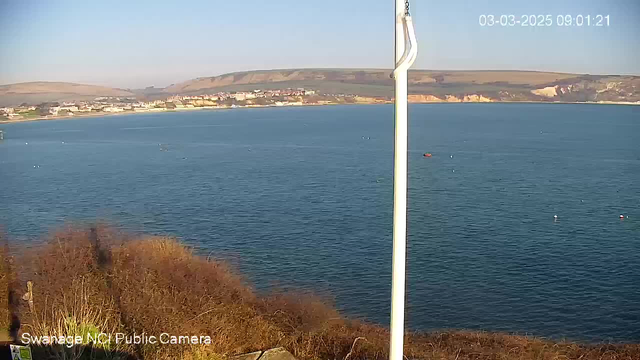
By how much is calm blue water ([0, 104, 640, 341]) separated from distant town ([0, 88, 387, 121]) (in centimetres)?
134

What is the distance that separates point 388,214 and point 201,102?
32.1 ft

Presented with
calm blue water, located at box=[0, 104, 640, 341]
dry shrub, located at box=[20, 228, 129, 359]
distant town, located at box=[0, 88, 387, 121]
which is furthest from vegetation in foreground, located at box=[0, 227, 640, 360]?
distant town, located at box=[0, 88, 387, 121]

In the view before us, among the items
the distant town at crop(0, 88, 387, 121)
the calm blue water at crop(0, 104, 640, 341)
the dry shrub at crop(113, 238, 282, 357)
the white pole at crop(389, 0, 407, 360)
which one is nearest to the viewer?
the white pole at crop(389, 0, 407, 360)

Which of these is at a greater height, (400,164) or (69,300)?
(400,164)

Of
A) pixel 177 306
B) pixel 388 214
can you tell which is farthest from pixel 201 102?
pixel 177 306

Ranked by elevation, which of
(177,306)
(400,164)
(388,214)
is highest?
(400,164)

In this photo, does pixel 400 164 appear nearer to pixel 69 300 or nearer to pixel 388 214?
pixel 69 300

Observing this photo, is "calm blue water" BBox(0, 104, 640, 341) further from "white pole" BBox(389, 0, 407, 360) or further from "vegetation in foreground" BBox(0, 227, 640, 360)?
"white pole" BBox(389, 0, 407, 360)

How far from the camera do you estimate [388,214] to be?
12.9 metres

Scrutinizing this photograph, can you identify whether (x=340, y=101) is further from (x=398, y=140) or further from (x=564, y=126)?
(x=564, y=126)

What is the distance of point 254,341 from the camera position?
3.52 meters

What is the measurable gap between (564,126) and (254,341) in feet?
108

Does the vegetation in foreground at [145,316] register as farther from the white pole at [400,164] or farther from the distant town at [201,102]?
the distant town at [201,102]

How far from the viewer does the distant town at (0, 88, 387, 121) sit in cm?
1195
